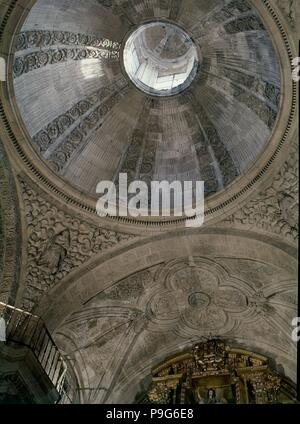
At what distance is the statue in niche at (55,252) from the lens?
42.1 ft

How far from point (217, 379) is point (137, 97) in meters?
6.67

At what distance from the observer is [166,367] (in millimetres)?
14531

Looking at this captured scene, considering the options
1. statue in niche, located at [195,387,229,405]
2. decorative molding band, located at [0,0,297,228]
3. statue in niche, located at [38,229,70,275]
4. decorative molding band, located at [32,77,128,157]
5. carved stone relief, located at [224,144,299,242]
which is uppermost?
decorative molding band, located at [32,77,128,157]

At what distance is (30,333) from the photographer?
11.8 meters

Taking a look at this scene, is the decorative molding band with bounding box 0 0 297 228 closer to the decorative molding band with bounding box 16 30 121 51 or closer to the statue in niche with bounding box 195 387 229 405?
the decorative molding band with bounding box 16 30 121 51

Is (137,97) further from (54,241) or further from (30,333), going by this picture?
(30,333)

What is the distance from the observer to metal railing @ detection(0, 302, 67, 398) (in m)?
11.6

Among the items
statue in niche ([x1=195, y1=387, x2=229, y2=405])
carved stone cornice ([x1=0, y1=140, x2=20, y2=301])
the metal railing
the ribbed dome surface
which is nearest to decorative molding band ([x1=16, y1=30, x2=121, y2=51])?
the ribbed dome surface

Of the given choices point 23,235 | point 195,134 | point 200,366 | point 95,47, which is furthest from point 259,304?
point 95,47

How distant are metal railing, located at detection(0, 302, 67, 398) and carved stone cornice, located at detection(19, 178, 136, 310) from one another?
60cm

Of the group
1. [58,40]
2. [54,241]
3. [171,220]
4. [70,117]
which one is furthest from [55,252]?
[58,40]

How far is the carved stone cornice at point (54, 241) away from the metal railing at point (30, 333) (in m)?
0.60

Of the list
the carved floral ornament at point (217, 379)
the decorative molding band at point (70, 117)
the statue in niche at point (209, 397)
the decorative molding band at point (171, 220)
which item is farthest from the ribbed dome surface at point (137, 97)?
the statue in niche at point (209, 397)
